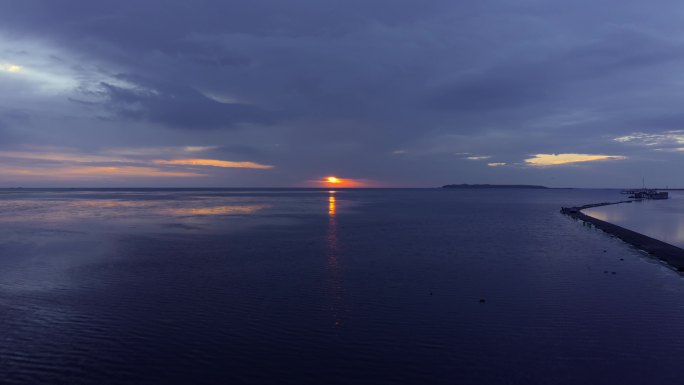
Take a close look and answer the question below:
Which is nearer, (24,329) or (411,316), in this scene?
(24,329)

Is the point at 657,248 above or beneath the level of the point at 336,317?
above

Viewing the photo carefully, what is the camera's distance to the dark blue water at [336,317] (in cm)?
1467

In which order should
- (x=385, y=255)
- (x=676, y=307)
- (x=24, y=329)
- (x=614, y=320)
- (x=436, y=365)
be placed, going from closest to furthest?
(x=436, y=365)
(x=24, y=329)
(x=614, y=320)
(x=676, y=307)
(x=385, y=255)

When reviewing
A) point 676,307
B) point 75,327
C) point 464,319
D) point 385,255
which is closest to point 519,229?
point 385,255

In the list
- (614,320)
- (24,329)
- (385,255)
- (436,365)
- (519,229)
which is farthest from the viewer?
(519,229)

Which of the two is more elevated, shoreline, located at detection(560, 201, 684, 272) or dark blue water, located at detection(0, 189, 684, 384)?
shoreline, located at detection(560, 201, 684, 272)

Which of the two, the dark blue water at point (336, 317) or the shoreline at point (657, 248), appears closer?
the dark blue water at point (336, 317)

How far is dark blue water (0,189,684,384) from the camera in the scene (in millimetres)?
14672

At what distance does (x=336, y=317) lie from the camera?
65.9 feet

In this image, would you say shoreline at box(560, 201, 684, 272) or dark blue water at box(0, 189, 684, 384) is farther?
shoreline at box(560, 201, 684, 272)

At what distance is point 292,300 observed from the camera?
22766mm

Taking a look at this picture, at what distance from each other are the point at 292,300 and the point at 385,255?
16.1 m

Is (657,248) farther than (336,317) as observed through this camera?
Yes

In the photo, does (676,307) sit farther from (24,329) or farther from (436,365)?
(24,329)
